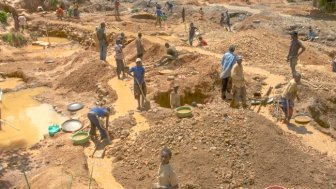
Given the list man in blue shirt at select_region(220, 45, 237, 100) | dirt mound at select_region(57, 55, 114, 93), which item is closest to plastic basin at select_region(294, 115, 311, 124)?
man in blue shirt at select_region(220, 45, 237, 100)

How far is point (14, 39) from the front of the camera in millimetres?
21641

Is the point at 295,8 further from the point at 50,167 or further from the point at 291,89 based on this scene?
the point at 50,167

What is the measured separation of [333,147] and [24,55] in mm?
14310

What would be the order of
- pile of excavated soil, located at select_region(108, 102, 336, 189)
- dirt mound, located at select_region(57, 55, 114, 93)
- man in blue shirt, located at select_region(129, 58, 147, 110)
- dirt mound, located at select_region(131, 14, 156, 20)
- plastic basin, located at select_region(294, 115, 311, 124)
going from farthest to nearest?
dirt mound, located at select_region(131, 14, 156, 20) < dirt mound, located at select_region(57, 55, 114, 93) < man in blue shirt, located at select_region(129, 58, 147, 110) < plastic basin, located at select_region(294, 115, 311, 124) < pile of excavated soil, located at select_region(108, 102, 336, 189)

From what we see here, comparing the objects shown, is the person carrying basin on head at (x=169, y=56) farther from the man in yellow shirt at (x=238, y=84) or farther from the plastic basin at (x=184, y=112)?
the plastic basin at (x=184, y=112)

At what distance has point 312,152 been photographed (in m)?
9.73

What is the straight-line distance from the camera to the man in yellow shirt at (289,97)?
10.3m

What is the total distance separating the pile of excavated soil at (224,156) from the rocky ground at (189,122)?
20 mm

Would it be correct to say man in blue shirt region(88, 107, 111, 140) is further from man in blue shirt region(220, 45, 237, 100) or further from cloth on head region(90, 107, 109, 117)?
man in blue shirt region(220, 45, 237, 100)

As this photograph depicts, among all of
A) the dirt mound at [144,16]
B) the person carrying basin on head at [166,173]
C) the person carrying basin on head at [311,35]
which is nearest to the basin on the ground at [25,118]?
the person carrying basin on head at [166,173]

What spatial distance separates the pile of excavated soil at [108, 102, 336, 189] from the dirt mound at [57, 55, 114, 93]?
16.9ft

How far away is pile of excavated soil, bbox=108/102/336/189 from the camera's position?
8406 mm

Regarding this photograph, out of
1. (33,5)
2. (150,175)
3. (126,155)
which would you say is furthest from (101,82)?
(33,5)

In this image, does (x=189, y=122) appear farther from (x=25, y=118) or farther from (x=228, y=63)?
(x=25, y=118)
